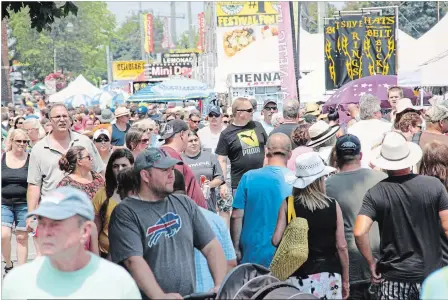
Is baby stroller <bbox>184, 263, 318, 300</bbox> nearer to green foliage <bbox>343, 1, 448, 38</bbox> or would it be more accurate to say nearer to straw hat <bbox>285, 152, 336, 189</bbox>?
straw hat <bbox>285, 152, 336, 189</bbox>

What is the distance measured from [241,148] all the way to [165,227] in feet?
18.2

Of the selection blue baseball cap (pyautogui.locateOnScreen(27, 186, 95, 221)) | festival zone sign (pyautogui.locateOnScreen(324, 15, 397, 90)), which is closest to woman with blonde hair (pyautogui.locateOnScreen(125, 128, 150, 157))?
blue baseball cap (pyautogui.locateOnScreen(27, 186, 95, 221))

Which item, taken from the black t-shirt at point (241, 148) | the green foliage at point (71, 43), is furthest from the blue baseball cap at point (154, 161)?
the green foliage at point (71, 43)

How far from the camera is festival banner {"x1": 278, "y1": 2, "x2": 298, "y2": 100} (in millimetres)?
15883

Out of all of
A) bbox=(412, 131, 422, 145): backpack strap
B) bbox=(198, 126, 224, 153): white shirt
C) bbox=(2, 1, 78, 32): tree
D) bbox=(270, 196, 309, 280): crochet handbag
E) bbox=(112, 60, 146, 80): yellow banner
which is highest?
bbox=(112, 60, 146, 80): yellow banner

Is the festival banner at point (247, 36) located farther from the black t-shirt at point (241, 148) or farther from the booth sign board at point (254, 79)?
the black t-shirt at point (241, 148)

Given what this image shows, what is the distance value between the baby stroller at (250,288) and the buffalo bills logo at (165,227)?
476 millimetres

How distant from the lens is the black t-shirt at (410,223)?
21.0 feet

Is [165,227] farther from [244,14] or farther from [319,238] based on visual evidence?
[244,14]

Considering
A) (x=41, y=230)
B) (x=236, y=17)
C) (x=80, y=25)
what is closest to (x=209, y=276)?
(x=41, y=230)

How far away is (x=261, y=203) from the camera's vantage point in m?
7.46

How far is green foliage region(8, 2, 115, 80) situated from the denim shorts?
78770 millimetres

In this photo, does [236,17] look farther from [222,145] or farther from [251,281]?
[251,281]

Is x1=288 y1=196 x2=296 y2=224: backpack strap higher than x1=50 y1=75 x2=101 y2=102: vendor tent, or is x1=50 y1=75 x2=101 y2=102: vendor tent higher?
x1=50 y1=75 x2=101 y2=102: vendor tent
